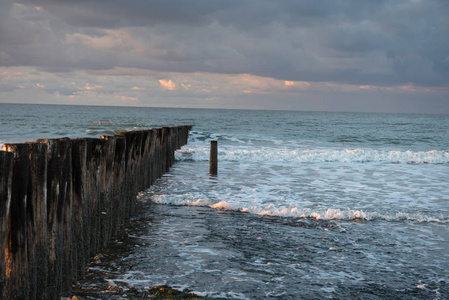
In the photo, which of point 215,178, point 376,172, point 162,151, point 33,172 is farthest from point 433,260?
point 376,172

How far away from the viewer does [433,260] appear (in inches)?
193

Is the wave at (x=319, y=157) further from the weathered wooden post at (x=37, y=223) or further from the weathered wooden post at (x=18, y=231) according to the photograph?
the weathered wooden post at (x=18, y=231)

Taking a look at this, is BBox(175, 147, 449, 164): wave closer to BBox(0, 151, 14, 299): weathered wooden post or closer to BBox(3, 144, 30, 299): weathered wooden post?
BBox(3, 144, 30, 299): weathered wooden post

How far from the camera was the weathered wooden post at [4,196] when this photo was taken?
2.47 m

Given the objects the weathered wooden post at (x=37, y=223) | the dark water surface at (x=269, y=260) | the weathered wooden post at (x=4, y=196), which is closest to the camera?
the weathered wooden post at (x=4, y=196)

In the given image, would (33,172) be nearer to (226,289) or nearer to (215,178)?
(226,289)

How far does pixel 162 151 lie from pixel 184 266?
23.5ft

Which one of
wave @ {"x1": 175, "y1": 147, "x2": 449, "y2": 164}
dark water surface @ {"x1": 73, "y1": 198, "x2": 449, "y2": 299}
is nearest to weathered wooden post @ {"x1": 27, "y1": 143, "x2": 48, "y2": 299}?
dark water surface @ {"x1": 73, "y1": 198, "x2": 449, "y2": 299}

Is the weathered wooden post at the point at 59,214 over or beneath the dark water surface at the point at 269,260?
over

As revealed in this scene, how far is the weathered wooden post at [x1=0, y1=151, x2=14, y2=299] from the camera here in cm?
247

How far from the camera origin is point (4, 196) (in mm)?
2496

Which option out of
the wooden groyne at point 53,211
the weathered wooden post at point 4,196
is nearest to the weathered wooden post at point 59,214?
the wooden groyne at point 53,211

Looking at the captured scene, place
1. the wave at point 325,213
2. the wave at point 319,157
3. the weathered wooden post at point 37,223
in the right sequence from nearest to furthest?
the weathered wooden post at point 37,223, the wave at point 325,213, the wave at point 319,157

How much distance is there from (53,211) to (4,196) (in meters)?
0.77
